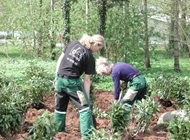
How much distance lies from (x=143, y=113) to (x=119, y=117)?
544 mm

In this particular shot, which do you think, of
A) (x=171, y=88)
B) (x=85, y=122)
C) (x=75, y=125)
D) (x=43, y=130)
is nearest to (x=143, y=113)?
(x=85, y=122)

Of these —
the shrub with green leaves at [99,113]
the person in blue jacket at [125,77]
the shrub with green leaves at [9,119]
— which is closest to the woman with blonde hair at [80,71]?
the person in blue jacket at [125,77]

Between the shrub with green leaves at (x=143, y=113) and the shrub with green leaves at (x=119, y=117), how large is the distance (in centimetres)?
37

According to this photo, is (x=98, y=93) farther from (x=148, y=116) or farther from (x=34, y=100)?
(x=148, y=116)

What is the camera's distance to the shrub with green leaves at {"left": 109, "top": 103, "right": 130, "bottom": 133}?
7230mm

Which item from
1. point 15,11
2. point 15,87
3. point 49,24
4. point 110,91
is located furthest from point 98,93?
point 15,11

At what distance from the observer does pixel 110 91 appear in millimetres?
12953

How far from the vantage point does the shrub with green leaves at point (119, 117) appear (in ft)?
23.7

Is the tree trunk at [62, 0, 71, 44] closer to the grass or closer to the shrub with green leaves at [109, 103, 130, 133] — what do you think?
the grass

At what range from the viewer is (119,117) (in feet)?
23.9

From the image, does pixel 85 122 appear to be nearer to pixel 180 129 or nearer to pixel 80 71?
pixel 80 71

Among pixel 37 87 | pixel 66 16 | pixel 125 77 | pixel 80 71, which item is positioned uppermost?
pixel 66 16

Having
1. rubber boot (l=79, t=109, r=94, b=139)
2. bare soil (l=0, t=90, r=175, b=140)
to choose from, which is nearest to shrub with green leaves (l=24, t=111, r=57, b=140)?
rubber boot (l=79, t=109, r=94, b=139)

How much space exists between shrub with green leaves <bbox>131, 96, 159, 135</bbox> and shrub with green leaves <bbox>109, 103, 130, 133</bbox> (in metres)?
0.37
